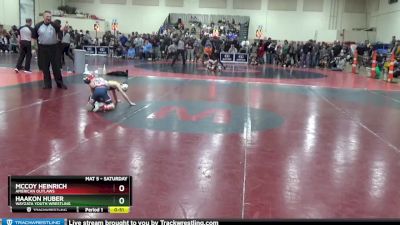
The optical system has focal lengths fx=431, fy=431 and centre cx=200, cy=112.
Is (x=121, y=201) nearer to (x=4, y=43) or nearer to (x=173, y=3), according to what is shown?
(x=4, y=43)

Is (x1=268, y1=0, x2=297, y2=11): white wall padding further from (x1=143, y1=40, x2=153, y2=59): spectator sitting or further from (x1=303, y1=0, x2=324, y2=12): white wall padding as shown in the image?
(x1=143, y1=40, x2=153, y2=59): spectator sitting

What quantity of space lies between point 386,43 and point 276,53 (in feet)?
29.6

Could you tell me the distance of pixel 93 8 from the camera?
4062 centimetres

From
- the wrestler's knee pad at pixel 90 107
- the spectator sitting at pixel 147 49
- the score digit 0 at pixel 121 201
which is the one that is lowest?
the wrestler's knee pad at pixel 90 107

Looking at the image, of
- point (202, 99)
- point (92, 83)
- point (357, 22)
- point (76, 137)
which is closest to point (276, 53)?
point (357, 22)

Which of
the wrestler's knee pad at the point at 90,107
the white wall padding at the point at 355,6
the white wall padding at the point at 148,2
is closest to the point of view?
the wrestler's knee pad at the point at 90,107

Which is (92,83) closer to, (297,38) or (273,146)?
(273,146)
